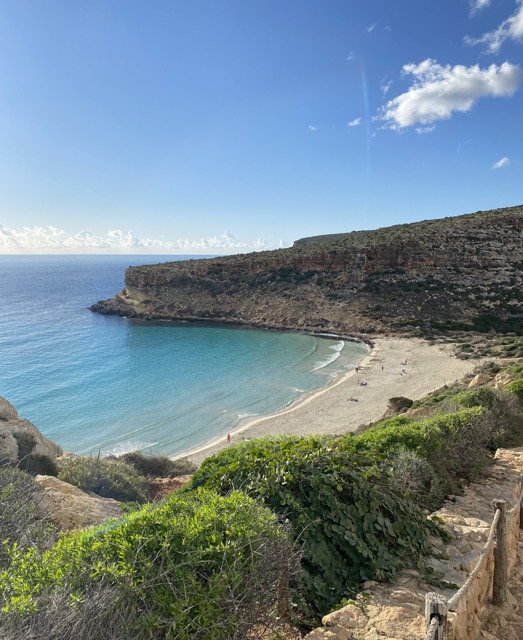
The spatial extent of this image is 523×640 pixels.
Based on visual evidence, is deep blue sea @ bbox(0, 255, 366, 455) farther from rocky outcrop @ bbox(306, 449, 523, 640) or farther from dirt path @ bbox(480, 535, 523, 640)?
dirt path @ bbox(480, 535, 523, 640)

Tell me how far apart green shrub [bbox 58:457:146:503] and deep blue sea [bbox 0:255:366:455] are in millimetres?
8857

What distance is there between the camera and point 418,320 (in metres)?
46.5

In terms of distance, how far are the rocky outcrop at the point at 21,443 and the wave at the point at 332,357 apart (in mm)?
27082

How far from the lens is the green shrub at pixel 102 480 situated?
→ 10.1m

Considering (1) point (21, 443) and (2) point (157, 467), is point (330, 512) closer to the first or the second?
(1) point (21, 443)

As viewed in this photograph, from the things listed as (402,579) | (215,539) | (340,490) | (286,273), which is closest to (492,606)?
(402,579)

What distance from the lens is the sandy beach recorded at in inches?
903


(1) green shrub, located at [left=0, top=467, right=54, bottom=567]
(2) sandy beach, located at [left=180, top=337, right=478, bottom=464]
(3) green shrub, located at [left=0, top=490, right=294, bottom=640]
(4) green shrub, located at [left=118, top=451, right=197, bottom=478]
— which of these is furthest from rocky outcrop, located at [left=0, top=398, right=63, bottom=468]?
(2) sandy beach, located at [left=180, top=337, right=478, bottom=464]

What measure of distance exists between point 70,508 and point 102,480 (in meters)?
3.68

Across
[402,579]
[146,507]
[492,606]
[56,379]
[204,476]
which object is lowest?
[56,379]

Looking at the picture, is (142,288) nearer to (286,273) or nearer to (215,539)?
(286,273)

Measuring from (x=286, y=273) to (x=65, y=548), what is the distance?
59680 mm

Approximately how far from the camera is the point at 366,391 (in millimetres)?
29328

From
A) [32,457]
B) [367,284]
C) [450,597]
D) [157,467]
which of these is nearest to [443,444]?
[450,597]
